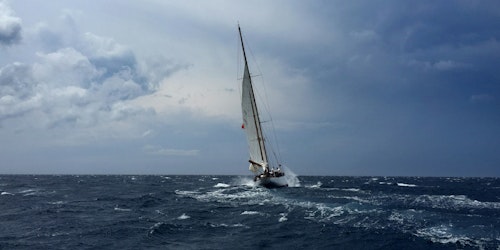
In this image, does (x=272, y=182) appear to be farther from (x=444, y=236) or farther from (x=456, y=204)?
(x=444, y=236)

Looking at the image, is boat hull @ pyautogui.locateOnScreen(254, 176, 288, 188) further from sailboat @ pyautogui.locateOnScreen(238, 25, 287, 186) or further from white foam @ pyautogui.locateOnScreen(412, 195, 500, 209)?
white foam @ pyautogui.locateOnScreen(412, 195, 500, 209)

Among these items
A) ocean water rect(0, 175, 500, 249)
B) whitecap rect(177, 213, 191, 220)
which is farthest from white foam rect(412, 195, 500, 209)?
whitecap rect(177, 213, 191, 220)

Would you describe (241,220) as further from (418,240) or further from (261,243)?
(418,240)

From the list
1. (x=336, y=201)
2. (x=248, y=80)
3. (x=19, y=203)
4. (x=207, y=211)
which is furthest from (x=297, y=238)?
(x=248, y=80)

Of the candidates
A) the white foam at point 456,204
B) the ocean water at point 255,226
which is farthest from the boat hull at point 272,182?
the white foam at point 456,204

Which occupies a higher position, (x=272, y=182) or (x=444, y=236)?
(x=272, y=182)

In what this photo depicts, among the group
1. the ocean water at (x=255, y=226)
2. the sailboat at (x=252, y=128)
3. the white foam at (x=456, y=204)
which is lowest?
the ocean water at (x=255, y=226)

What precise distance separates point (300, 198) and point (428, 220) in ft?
66.2

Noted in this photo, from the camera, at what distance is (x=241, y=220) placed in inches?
1468

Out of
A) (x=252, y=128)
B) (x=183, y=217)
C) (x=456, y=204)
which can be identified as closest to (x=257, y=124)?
(x=252, y=128)

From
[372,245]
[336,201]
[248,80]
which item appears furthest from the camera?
[248,80]

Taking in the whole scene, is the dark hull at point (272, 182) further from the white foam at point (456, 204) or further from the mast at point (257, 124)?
the white foam at point (456, 204)

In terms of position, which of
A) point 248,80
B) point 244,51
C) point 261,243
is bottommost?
point 261,243

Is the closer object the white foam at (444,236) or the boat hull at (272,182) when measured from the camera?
the white foam at (444,236)
